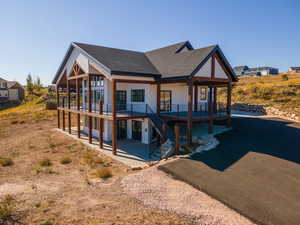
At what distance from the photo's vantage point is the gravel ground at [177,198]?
6.78 m

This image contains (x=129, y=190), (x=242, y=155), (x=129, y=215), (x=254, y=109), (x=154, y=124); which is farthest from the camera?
(x=254, y=109)

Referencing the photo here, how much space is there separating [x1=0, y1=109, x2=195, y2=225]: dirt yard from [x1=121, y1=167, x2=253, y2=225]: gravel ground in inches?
15.6

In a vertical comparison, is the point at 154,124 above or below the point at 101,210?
above

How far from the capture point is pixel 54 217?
7.08 meters

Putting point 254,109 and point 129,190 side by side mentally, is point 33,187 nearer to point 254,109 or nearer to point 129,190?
point 129,190

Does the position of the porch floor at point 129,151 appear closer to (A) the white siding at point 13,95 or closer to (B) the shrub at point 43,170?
(B) the shrub at point 43,170

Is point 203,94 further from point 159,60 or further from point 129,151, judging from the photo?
A: point 129,151

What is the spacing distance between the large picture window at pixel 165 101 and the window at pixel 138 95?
72.5 inches

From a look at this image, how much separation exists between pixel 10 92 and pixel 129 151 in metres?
70.5

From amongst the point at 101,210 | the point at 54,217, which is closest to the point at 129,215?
the point at 101,210

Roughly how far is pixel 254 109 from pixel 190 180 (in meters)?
24.0

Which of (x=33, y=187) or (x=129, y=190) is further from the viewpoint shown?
(x=33, y=187)

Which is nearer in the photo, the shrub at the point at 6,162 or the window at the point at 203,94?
the shrub at the point at 6,162

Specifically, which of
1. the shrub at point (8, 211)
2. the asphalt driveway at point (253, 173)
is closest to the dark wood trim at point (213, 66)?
the asphalt driveway at point (253, 173)
